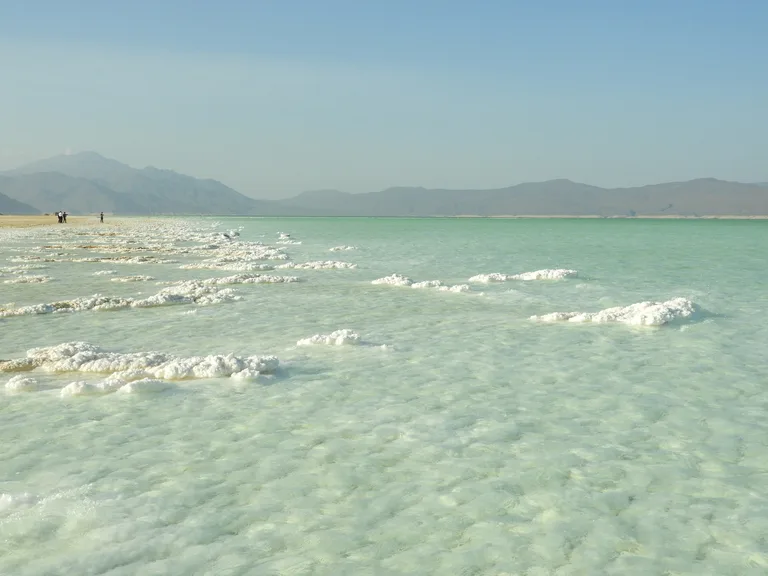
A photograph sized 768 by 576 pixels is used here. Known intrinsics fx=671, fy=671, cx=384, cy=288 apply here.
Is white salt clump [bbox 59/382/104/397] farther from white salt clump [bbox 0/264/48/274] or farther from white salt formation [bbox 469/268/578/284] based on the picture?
white salt clump [bbox 0/264/48/274]

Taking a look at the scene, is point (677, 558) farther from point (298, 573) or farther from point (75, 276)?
point (75, 276)

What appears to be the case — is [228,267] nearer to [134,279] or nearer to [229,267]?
[229,267]

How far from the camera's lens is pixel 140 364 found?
12211 mm

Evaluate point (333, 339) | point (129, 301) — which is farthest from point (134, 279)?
point (333, 339)

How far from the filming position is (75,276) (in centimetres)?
2956

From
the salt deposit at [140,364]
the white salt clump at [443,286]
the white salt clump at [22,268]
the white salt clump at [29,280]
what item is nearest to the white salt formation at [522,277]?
the white salt clump at [443,286]

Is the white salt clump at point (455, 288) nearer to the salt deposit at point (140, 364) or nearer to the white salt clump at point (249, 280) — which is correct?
the white salt clump at point (249, 280)

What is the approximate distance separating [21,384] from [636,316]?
14.0 metres

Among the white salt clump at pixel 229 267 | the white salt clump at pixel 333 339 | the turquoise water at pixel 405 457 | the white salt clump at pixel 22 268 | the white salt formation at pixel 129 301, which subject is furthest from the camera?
the white salt clump at pixel 229 267

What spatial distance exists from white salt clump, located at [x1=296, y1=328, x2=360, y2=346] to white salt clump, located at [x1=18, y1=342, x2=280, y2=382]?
2.38m

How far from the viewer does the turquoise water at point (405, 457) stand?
5.93 meters

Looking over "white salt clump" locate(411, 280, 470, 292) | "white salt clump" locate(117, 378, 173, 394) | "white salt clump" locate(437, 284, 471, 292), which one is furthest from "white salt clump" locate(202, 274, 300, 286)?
"white salt clump" locate(117, 378, 173, 394)

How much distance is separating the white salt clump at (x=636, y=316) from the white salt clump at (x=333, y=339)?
216 inches

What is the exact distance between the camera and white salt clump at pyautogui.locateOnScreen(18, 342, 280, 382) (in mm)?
11688
